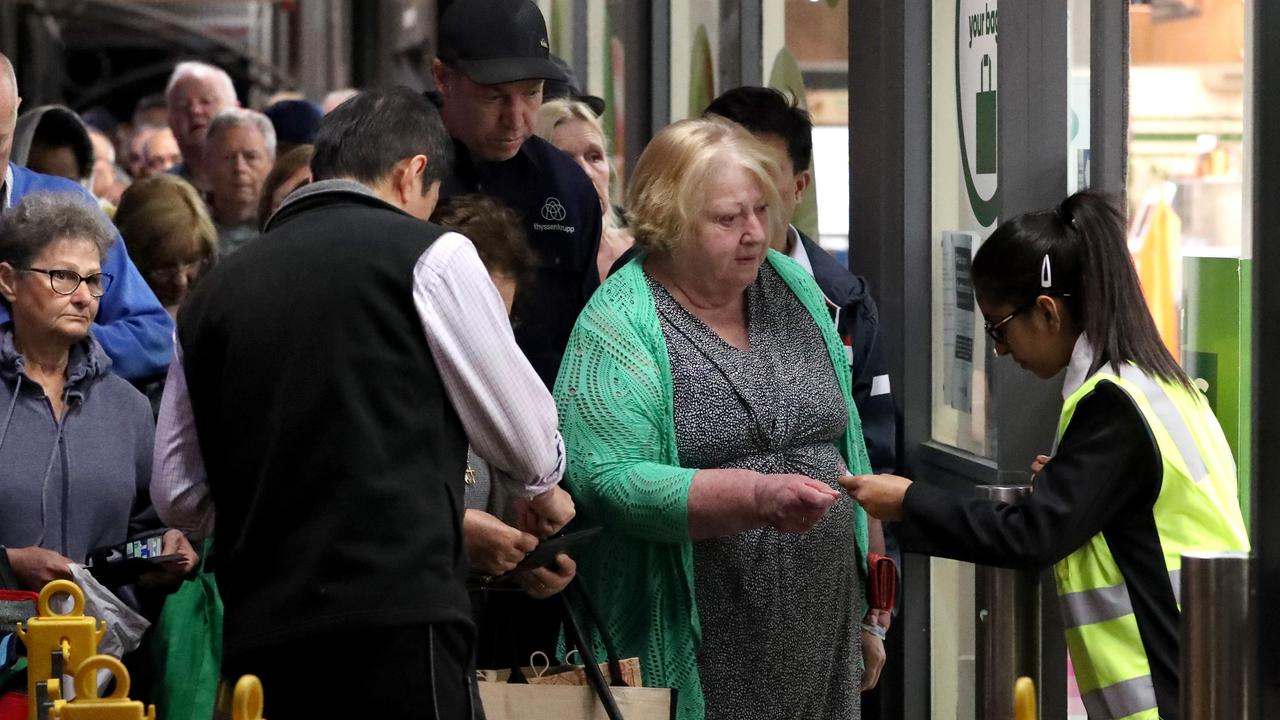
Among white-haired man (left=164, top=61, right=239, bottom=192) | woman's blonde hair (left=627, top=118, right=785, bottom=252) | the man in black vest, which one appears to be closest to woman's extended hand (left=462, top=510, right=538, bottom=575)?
the man in black vest

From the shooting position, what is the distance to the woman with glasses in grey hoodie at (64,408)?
4.04 m

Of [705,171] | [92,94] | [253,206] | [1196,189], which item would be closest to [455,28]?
[705,171]

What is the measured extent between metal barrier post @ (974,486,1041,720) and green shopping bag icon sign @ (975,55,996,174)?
Result: 4.52 ft

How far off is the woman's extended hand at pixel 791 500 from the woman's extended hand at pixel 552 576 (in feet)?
1.31

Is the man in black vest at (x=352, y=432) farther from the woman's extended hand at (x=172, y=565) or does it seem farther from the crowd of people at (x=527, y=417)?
the woman's extended hand at (x=172, y=565)

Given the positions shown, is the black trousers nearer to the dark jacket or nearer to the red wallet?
the dark jacket

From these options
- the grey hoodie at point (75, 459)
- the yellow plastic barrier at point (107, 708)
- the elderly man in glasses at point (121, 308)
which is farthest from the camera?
the elderly man in glasses at point (121, 308)

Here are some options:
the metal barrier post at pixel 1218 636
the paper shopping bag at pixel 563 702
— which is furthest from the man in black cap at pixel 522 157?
the metal barrier post at pixel 1218 636

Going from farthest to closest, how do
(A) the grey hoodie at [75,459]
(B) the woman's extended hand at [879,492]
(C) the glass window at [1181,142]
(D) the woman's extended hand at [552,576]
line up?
(C) the glass window at [1181,142]
(A) the grey hoodie at [75,459]
(D) the woman's extended hand at [552,576]
(B) the woman's extended hand at [879,492]

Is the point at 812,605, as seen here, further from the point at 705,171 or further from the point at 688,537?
the point at 705,171

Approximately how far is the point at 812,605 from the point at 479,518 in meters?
0.77

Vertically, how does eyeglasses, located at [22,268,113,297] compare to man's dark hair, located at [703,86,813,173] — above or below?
below

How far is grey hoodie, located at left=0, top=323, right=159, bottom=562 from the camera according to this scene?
4.02 metres

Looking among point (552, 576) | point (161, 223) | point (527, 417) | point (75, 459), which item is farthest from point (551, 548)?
point (161, 223)
